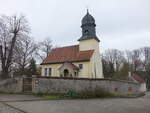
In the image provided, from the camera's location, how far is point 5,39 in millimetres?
25078

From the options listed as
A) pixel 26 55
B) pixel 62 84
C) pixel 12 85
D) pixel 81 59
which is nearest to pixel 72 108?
pixel 62 84

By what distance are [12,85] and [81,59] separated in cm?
1192

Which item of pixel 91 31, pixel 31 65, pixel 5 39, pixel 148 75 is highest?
Result: pixel 91 31

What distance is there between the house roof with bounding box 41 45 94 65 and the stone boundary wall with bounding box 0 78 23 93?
1100cm

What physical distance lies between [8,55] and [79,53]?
11951mm

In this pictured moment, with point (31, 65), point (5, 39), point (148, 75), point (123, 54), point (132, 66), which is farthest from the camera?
point (123, 54)

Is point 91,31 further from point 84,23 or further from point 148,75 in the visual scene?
point 148,75

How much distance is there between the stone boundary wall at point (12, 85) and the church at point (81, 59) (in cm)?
918

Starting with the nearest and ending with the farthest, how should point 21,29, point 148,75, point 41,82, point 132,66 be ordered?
point 41,82 < point 21,29 < point 148,75 < point 132,66

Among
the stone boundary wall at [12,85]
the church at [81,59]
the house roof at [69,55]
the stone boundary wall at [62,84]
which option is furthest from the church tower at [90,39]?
the stone boundary wall at [12,85]

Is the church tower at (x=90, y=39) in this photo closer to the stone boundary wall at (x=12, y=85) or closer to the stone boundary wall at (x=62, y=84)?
the stone boundary wall at (x=62, y=84)

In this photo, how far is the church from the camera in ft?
83.9

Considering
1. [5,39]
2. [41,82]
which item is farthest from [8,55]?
[41,82]

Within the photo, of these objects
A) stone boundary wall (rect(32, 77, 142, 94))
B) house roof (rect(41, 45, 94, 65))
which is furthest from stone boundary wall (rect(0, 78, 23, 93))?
house roof (rect(41, 45, 94, 65))
